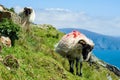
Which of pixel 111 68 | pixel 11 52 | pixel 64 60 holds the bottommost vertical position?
pixel 111 68

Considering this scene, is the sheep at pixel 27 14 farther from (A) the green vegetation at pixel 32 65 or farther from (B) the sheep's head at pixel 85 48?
(B) the sheep's head at pixel 85 48

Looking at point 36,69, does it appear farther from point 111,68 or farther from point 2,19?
point 111,68

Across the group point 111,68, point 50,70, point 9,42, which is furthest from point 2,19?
point 111,68

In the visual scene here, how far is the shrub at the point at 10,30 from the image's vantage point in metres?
19.2

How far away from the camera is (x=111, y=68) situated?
41.1 m

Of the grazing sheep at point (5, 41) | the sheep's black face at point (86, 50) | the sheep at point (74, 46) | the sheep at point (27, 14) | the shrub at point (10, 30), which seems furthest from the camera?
the sheep at point (27, 14)

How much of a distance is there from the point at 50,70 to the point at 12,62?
422 cm

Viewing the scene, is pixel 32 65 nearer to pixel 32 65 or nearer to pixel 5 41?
pixel 32 65

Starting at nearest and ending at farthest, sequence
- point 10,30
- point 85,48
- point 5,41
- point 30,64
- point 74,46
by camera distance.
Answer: point 30,64 < point 5,41 < point 10,30 < point 74,46 < point 85,48

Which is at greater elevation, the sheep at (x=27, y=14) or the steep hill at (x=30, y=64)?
the sheep at (x=27, y=14)

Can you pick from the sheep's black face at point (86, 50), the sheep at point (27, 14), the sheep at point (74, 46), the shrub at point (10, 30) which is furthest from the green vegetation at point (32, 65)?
the sheep at point (27, 14)

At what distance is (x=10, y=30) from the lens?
63.0ft

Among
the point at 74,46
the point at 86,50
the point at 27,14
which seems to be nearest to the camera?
the point at 74,46

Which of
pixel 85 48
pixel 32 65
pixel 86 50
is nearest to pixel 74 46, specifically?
pixel 85 48
